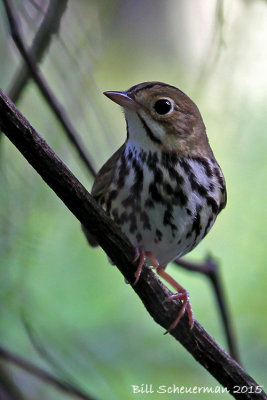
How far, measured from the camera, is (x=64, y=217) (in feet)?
11.7

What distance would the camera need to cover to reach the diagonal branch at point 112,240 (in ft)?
6.33

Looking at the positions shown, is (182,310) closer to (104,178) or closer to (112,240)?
(112,240)

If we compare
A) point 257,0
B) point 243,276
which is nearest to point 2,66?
point 257,0

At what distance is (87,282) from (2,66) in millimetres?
1273

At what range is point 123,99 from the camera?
8.73ft

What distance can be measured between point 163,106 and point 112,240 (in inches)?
33.0

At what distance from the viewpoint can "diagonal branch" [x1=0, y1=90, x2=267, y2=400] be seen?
76.0 inches

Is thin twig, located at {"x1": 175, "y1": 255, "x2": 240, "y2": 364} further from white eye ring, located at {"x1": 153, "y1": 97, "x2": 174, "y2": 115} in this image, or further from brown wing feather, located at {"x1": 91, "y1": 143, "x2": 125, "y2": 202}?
white eye ring, located at {"x1": 153, "y1": 97, "x2": 174, "y2": 115}

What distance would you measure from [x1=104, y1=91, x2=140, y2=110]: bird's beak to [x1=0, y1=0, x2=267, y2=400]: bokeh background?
0.16m

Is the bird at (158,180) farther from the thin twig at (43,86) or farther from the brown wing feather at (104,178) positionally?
the thin twig at (43,86)

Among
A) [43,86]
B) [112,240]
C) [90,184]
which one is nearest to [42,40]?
[43,86]

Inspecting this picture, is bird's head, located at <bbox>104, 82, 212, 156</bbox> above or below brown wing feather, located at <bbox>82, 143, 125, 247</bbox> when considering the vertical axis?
above

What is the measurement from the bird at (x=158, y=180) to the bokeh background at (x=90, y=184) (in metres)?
0.17

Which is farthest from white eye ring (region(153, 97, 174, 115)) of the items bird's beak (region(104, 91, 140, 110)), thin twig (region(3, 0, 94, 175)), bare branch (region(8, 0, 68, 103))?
bare branch (region(8, 0, 68, 103))
